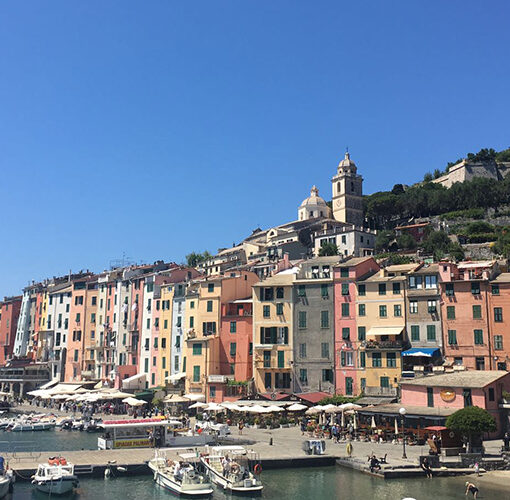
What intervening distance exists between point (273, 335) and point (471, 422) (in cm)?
2874

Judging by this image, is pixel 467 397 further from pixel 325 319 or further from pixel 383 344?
pixel 325 319

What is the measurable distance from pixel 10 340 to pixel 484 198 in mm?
99701

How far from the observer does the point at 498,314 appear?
179 feet

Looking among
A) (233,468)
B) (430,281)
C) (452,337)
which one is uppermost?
(430,281)

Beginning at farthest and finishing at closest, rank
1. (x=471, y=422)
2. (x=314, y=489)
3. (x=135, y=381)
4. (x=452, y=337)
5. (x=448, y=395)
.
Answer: (x=135, y=381) < (x=452, y=337) < (x=448, y=395) < (x=471, y=422) < (x=314, y=489)

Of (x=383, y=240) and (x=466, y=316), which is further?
(x=383, y=240)

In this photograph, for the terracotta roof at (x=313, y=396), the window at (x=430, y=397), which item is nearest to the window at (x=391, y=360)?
the terracotta roof at (x=313, y=396)

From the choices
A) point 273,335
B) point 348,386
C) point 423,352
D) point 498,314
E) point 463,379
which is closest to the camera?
point 463,379

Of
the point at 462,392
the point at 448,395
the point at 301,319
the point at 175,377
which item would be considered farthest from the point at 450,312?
the point at 175,377

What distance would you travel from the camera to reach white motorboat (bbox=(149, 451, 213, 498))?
113 feet

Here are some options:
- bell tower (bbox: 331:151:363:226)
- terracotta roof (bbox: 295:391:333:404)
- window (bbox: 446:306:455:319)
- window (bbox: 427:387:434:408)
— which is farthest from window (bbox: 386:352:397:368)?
bell tower (bbox: 331:151:363:226)

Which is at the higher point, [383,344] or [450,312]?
[450,312]

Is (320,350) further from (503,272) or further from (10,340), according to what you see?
(10,340)

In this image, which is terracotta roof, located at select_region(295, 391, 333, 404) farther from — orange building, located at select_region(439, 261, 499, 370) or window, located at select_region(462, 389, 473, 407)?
window, located at select_region(462, 389, 473, 407)
